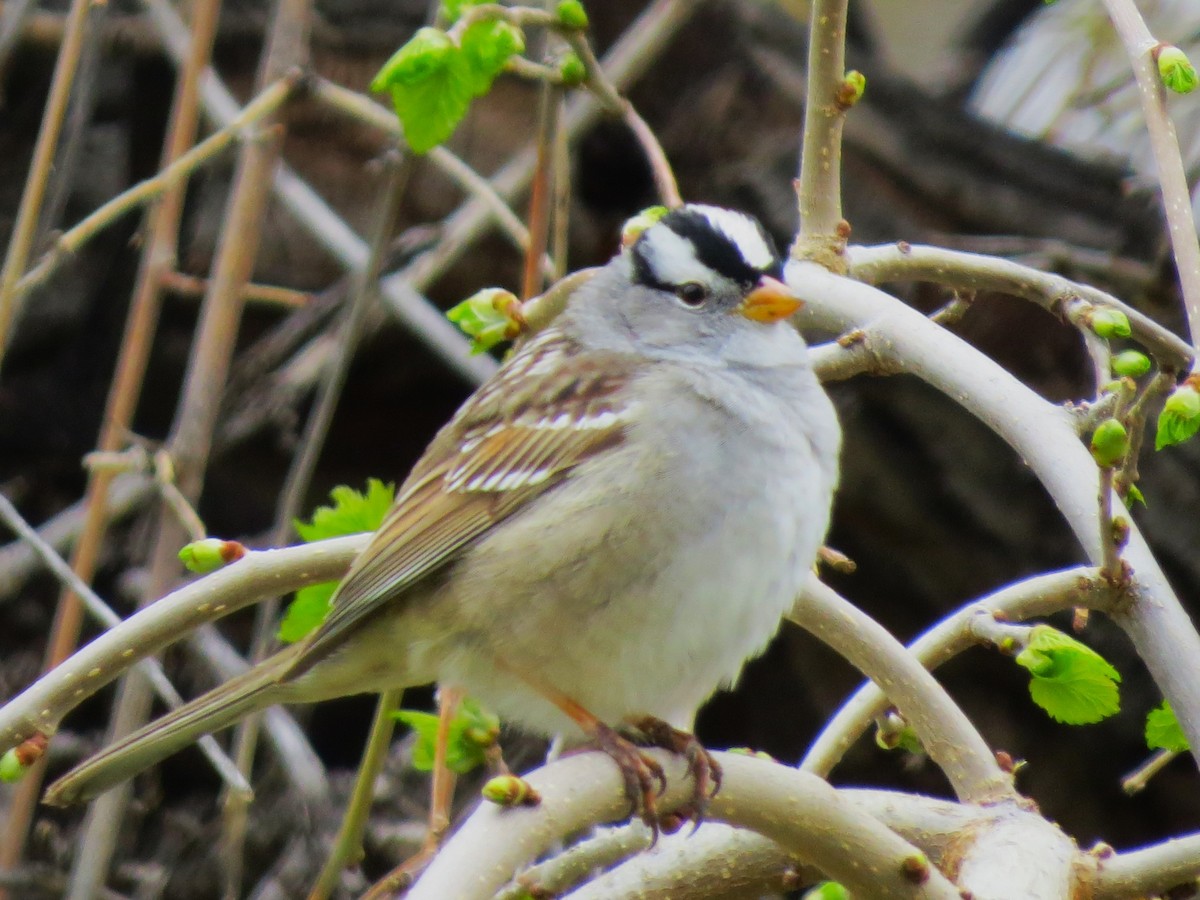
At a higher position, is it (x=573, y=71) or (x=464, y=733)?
(x=573, y=71)

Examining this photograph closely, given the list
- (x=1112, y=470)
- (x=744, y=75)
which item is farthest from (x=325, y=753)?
(x=1112, y=470)

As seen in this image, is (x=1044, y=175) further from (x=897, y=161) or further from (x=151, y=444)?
(x=151, y=444)

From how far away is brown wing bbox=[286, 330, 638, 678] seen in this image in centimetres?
202

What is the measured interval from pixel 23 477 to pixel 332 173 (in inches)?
40.0

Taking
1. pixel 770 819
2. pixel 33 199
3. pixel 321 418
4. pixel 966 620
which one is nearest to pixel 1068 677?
pixel 966 620

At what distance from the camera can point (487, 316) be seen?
205cm

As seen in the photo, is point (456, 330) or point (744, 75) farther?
point (744, 75)

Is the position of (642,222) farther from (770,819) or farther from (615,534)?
(770,819)

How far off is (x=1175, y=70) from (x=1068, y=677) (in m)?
0.65

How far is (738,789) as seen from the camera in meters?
1.59

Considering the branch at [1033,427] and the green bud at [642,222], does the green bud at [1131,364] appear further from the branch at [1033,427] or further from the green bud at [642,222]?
the green bud at [642,222]

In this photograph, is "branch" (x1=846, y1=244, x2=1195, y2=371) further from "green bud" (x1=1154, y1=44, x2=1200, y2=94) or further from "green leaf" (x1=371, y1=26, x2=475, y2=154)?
"green leaf" (x1=371, y1=26, x2=475, y2=154)

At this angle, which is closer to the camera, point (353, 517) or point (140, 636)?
point (140, 636)

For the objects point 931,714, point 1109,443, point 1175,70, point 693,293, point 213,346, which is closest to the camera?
point 1109,443
